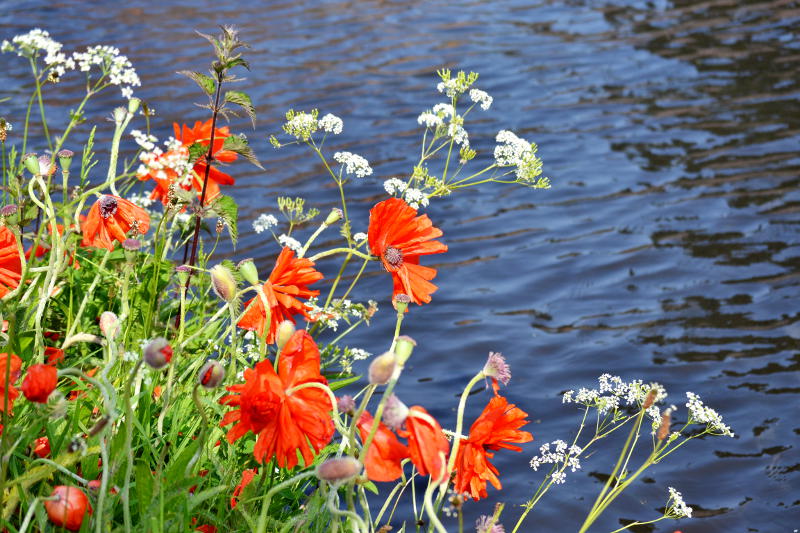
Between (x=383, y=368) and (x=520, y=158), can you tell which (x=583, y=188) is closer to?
(x=520, y=158)

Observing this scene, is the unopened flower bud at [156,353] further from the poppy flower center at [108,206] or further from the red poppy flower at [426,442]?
the poppy flower center at [108,206]

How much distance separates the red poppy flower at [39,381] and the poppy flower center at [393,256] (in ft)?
2.82

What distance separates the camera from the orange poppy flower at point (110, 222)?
92.0 inches

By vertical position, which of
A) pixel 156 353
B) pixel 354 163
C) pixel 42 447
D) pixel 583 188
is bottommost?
pixel 583 188

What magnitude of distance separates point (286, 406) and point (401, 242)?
61 centimetres

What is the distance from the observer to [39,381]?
141cm

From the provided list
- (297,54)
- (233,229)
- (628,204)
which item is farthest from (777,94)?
(233,229)

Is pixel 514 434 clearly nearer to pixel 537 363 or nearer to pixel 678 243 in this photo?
pixel 537 363

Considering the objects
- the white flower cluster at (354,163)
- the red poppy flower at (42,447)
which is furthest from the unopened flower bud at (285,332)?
the white flower cluster at (354,163)

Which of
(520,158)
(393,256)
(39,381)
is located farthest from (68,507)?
(520,158)

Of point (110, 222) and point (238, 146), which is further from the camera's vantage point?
point (238, 146)

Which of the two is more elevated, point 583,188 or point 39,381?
point 39,381

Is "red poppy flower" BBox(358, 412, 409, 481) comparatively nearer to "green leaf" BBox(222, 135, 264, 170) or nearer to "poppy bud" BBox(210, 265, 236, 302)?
"poppy bud" BBox(210, 265, 236, 302)

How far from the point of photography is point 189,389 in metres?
2.51
